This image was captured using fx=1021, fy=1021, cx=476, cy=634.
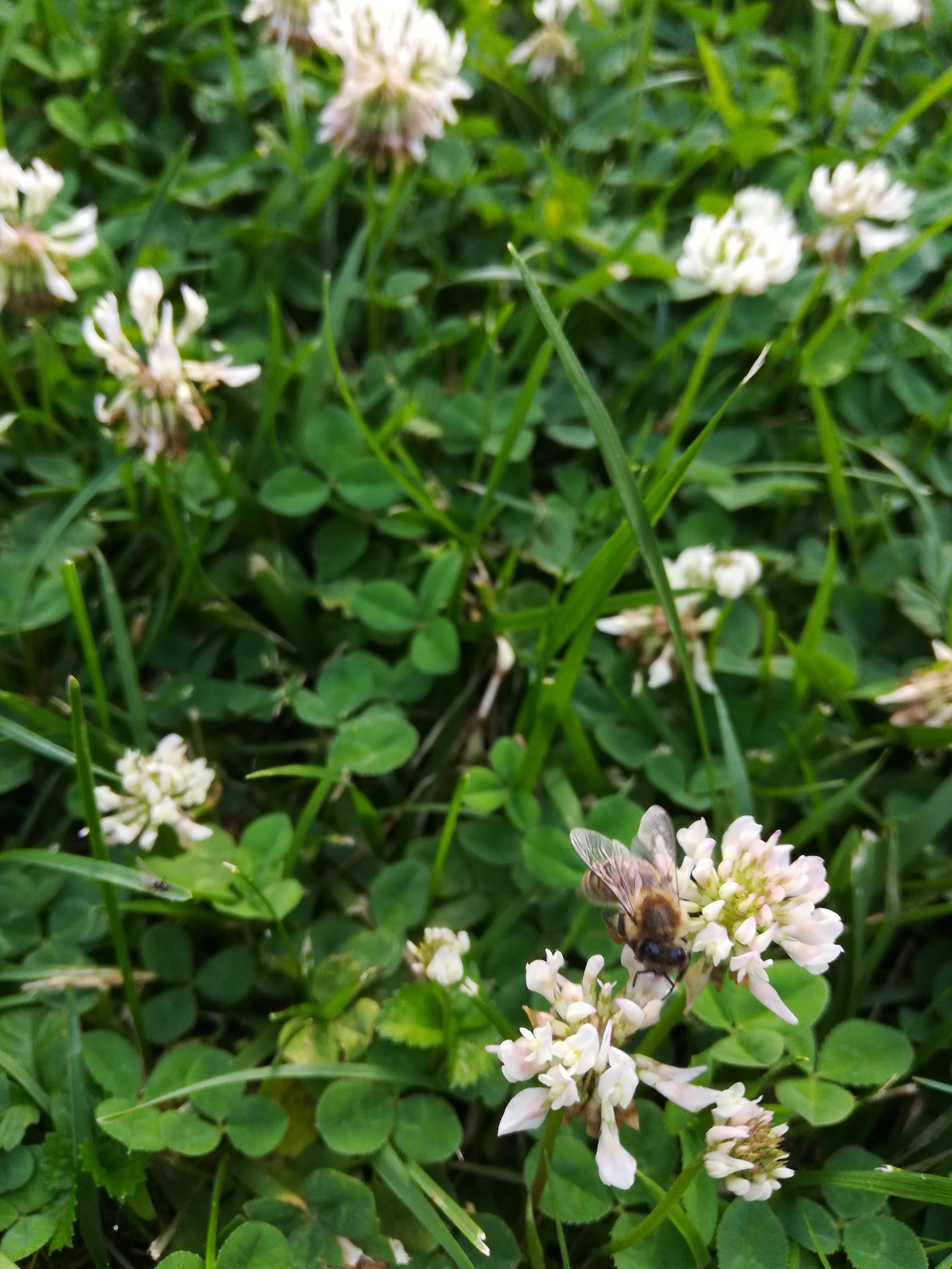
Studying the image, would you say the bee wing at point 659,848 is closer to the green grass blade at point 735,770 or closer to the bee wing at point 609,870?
the bee wing at point 609,870

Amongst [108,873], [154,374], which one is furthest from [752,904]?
[154,374]

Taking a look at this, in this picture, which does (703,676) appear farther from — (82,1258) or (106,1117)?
(82,1258)

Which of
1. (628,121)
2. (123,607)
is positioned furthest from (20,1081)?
(628,121)

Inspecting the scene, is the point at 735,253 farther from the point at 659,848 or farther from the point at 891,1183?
the point at 891,1183

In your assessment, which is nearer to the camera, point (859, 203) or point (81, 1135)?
point (81, 1135)

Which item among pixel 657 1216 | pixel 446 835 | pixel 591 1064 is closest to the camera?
pixel 591 1064

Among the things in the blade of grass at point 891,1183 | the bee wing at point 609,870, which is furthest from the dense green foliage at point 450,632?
the bee wing at point 609,870

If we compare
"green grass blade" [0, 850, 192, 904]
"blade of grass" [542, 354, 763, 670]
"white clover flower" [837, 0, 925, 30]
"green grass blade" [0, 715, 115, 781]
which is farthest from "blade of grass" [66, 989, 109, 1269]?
"white clover flower" [837, 0, 925, 30]
